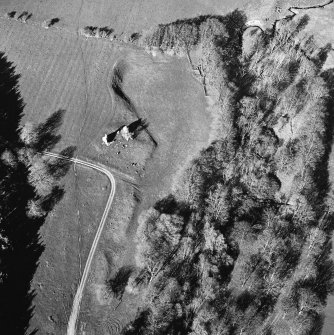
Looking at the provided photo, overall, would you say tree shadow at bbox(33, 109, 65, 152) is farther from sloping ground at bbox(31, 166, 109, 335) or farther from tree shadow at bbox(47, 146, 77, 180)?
sloping ground at bbox(31, 166, 109, 335)

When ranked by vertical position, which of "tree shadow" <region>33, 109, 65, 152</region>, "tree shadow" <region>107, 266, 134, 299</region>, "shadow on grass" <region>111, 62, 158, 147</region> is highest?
"shadow on grass" <region>111, 62, 158, 147</region>

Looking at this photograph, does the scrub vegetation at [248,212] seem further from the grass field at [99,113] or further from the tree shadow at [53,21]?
the tree shadow at [53,21]

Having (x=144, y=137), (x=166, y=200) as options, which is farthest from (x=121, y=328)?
(x=144, y=137)

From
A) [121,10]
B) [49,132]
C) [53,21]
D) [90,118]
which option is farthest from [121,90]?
[53,21]

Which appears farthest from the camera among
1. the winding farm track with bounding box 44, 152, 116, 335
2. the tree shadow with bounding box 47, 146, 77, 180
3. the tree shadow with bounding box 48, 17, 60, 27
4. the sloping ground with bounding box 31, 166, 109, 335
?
the tree shadow with bounding box 48, 17, 60, 27

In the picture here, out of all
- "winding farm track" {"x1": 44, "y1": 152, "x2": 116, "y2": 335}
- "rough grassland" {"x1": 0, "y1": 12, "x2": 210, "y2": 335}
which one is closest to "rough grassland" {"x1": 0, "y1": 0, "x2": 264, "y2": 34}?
"rough grassland" {"x1": 0, "y1": 12, "x2": 210, "y2": 335}

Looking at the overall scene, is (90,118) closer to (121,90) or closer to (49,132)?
(49,132)

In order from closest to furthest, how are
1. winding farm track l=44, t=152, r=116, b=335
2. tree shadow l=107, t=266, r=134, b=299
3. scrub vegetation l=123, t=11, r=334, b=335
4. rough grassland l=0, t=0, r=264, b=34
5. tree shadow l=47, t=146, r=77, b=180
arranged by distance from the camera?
scrub vegetation l=123, t=11, r=334, b=335, winding farm track l=44, t=152, r=116, b=335, tree shadow l=107, t=266, r=134, b=299, tree shadow l=47, t=146, r=77, b=180, rough grassland l=0, t=0, r=264, b=34
